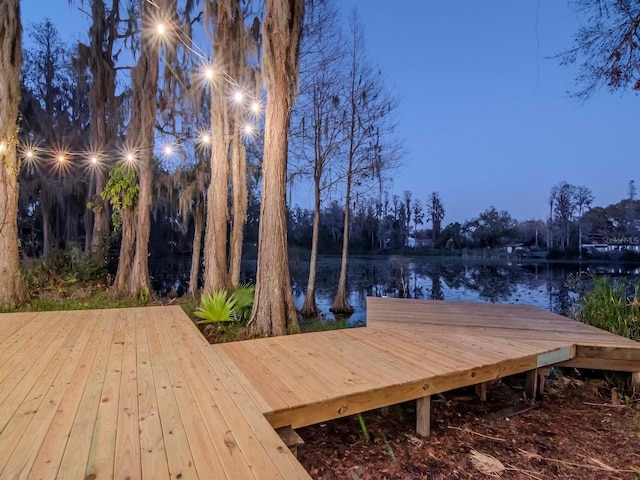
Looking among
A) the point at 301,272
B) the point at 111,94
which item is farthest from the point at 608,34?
the point at 301,272

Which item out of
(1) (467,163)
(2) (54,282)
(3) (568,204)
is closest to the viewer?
(2) (54,282)

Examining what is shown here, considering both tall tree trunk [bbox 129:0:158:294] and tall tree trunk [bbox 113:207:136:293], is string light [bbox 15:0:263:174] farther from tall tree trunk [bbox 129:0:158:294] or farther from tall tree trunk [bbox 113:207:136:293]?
tall tree trunk [bbox 113:207:136:293]

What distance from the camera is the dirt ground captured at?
2.23 meters

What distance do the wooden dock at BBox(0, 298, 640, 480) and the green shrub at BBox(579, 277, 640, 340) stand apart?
0.49 m

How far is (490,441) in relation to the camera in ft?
8.63

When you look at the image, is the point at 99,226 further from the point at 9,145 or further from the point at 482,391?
the point at 482,391

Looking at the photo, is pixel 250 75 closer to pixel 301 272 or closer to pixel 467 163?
pixel 301 272

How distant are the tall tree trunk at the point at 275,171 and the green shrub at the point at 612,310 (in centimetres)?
414

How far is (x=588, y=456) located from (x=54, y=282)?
10.3 metres

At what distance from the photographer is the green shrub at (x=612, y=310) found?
4.10 m

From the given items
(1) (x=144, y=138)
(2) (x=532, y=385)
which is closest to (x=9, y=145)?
(1) (x=144, y=138)

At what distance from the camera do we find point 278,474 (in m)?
1.31

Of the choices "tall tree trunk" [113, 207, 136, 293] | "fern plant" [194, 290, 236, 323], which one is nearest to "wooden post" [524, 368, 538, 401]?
"fern plant" [194, 290, 236, 323]

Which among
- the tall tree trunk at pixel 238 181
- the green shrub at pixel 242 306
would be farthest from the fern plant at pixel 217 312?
the tall tree trunk at pixel 238 181
